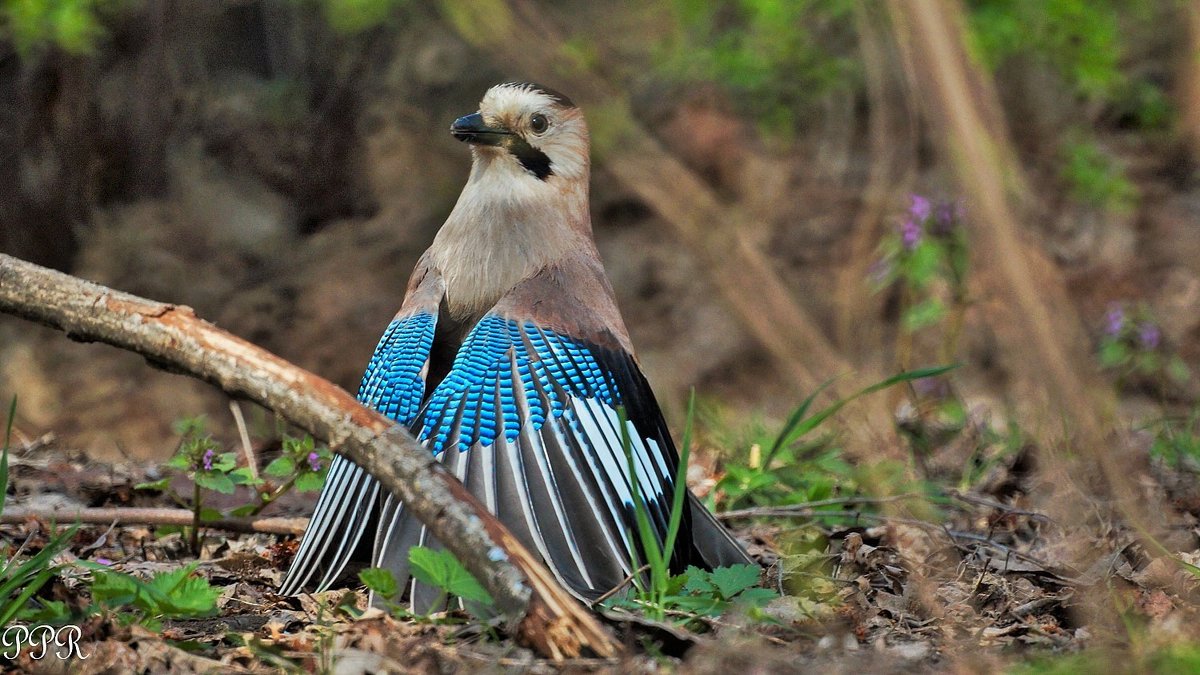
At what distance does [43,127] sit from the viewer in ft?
21.3

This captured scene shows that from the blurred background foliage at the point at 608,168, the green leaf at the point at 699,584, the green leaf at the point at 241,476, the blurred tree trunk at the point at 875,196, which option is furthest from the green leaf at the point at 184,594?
the blurred background foliage at the point at 608,168

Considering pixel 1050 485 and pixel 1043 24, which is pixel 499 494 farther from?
pixel 1043 24

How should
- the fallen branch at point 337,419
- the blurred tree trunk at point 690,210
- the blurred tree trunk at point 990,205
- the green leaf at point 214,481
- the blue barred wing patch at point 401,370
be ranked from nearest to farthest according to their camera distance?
1. the blurred tree trunk at point 990,205
2. the blurred tree trunk at point 690,210
3. the fallen branch at point 337,419
4. the blue barred wing patch at point 401,370
5. the green leaf at point 214,481

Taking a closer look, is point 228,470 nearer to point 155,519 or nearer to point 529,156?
point 155,519

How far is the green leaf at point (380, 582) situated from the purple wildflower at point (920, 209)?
108 inches

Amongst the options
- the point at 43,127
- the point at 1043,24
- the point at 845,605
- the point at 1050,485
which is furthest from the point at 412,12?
the point at 1050,485

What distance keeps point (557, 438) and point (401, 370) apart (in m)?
0.43

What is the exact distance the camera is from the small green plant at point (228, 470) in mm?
3225

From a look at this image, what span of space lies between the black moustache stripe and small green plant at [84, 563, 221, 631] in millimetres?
1457

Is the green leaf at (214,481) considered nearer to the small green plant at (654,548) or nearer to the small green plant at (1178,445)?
the small green plant at (654,548)

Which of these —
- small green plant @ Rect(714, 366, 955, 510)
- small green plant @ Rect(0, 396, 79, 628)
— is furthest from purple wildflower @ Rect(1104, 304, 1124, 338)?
small green plant @ Rect(0, 396, 79, 628)

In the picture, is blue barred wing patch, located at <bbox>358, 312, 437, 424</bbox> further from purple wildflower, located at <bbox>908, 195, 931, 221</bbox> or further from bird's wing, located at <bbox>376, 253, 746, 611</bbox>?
purple wildflower, located at <bbox>908, 195, 931, 221</bbox>

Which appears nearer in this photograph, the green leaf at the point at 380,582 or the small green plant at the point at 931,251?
the green leaf at the point at 380,582

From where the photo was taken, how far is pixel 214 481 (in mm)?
3199
